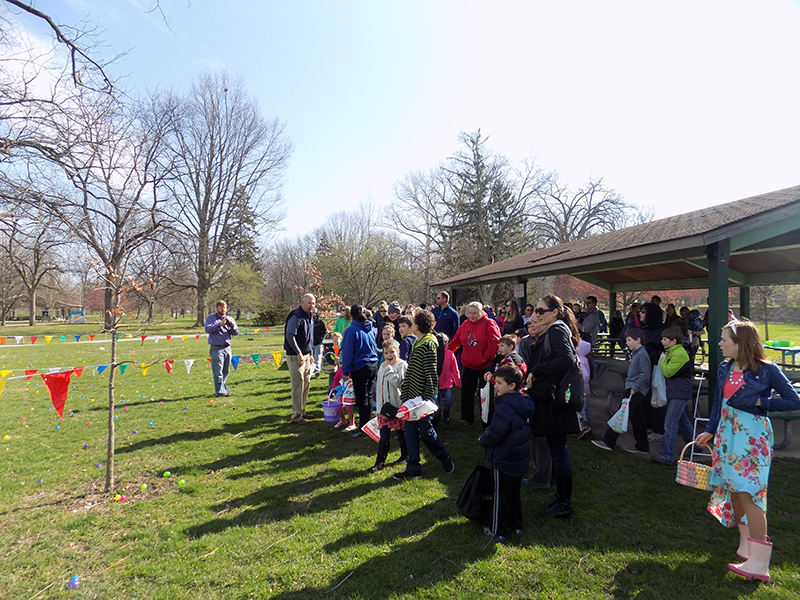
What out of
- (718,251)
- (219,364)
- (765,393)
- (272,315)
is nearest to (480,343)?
(718,251)

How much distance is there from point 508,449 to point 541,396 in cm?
→ 57

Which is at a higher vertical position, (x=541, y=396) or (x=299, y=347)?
(x=299, y=347)

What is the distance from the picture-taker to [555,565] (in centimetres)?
293

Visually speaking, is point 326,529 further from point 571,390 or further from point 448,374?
point 448,374

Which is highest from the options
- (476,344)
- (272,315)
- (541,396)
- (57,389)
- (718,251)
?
(718,251)

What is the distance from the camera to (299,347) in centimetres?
641

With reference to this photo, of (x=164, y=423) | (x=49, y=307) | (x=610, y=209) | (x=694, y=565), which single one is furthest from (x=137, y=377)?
(x=49, y=307)

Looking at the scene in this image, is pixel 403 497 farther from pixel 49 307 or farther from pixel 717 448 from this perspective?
pixel 49 307

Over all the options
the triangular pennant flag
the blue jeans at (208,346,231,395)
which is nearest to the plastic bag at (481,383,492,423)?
the triangular pennant flag

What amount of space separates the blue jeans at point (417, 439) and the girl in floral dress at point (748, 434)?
2.34 meters

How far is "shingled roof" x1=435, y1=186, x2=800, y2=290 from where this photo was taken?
190 inches

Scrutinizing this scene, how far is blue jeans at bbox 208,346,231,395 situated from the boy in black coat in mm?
6598

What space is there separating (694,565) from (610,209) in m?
37.2

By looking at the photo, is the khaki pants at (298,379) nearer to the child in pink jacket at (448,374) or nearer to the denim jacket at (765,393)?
the child in pink jacket at (448,374)
